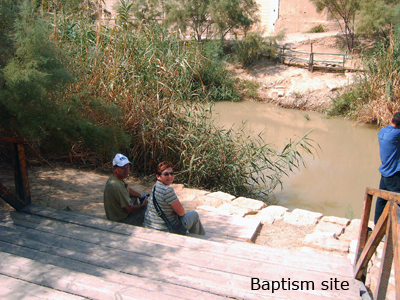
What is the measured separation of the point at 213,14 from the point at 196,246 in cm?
1718

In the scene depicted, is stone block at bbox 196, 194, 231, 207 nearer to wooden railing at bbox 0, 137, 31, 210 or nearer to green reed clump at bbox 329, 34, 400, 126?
wooden railing at bbox 0, 137, 31, 210

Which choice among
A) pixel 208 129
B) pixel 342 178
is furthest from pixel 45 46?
pixel 342 178

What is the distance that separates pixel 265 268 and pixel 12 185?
3.82 meters

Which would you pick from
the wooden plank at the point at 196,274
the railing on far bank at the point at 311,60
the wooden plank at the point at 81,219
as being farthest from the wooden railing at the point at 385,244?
the railing on far bank at the point at 311,60

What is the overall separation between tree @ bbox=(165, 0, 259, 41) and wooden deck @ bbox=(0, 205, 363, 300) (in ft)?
54.4

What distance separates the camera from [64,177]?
5734mm

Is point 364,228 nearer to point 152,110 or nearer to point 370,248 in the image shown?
point 370,248

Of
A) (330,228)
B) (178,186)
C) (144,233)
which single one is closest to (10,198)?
(144,233)

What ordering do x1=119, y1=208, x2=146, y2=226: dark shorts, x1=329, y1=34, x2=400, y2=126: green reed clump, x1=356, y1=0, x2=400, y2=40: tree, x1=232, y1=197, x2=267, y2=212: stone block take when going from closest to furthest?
x1=119, y1=208, x2=146, y2=226: dark shorts < x1=232, y1=197, x2=267, y2=212: stone block < x1=329, y1=34, x2=400, y2=126: green reed clump < x1=356, y1=0, x2=400, y2=40: tree

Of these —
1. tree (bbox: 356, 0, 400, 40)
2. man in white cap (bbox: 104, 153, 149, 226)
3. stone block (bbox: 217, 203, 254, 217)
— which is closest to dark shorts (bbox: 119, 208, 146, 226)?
man in white cap (bbox: 104, 153, 149, 226)

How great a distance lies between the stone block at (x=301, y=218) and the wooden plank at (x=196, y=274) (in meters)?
2.38

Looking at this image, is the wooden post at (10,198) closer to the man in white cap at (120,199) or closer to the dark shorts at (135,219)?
the man in white cap at (120,199)

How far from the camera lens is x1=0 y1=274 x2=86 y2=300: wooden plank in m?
1.99

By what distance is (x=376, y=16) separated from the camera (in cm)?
1683
